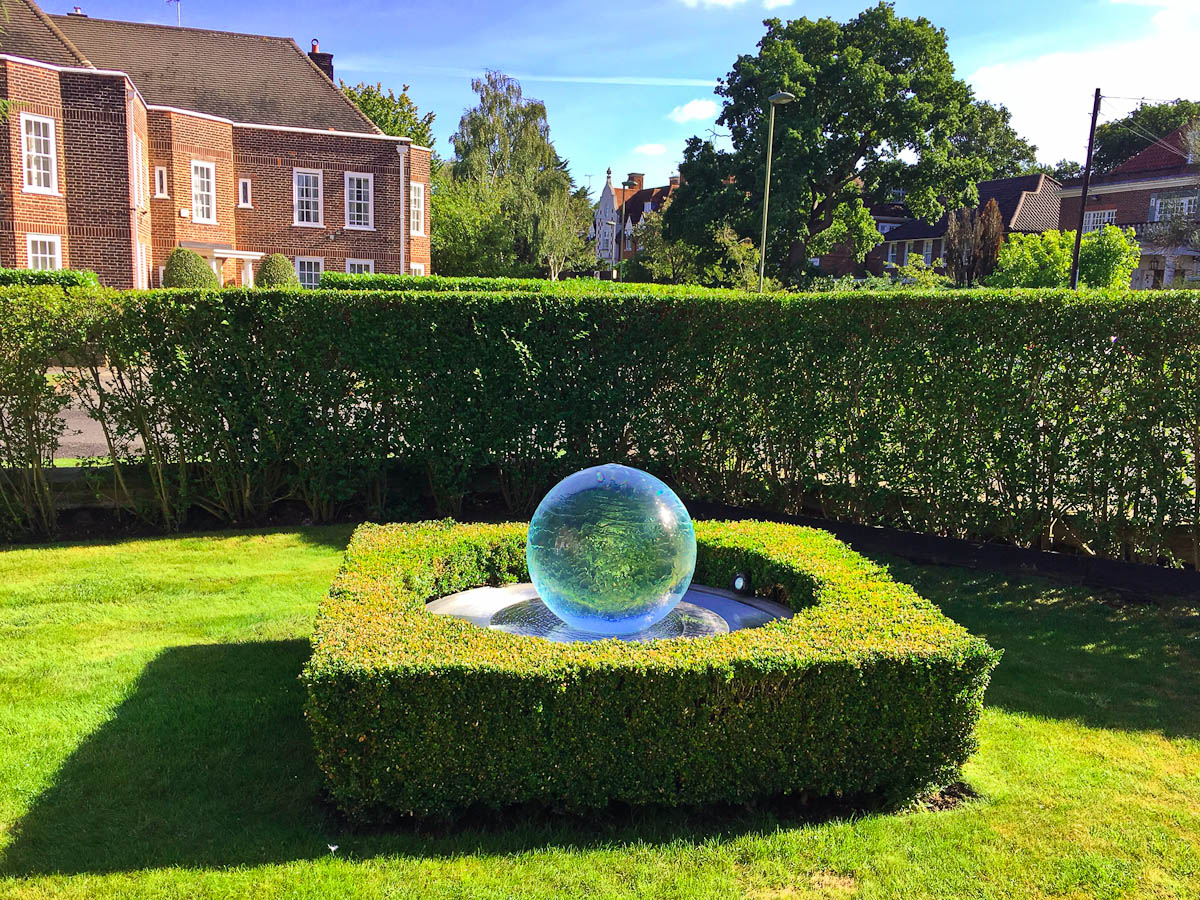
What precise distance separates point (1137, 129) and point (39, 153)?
73.8m

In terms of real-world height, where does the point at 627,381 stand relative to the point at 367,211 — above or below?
below

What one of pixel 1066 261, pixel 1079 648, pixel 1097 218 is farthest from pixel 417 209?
pixel 1097 218

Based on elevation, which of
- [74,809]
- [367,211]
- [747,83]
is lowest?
[74,809]

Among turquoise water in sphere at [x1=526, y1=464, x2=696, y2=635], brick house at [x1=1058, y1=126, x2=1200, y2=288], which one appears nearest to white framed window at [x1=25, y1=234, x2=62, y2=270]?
turquoise water in sphere at [x1=526, y1=464, x2=696, y2=635]

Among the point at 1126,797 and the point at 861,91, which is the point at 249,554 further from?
the point at 861,91

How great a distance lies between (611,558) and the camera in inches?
194

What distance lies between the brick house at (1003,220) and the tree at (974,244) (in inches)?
433

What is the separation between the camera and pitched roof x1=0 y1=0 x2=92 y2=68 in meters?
28.6

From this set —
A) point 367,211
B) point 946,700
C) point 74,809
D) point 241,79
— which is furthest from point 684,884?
point 241,79

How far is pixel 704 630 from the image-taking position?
17.5 ft

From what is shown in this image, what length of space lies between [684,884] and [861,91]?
41.4 m

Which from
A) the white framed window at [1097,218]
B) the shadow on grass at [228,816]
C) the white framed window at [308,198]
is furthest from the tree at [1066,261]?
the shadow on grass at [228,816]

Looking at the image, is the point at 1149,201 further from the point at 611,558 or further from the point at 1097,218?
the point at 611,558

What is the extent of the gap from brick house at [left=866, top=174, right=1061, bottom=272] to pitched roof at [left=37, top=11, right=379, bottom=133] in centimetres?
3566
